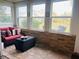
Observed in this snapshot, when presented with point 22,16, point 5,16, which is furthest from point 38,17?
point 5,16

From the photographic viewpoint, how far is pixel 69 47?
3410mm

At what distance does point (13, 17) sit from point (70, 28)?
3774mm

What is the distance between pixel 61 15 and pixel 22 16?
102 inches

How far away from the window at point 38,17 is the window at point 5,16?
64.2 inches

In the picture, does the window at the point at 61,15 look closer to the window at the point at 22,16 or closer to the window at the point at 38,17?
the window at the point at 38,17

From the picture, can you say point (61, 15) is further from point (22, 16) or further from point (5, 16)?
point (5, 16)

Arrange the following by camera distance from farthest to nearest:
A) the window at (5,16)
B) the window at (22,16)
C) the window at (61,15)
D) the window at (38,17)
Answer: the window at (22,16) < the window at (5,16) < the window at (38,17) < the window at (61,15)

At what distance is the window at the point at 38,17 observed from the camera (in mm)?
4330

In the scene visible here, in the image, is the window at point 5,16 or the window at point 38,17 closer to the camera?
the window at point 38,17

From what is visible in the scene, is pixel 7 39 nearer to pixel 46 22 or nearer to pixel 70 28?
pixel 46 22

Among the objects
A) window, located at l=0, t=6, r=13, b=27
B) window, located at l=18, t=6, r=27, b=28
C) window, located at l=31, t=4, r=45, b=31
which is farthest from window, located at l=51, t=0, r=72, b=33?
window, located at l=0, t=6, r=13, b=27

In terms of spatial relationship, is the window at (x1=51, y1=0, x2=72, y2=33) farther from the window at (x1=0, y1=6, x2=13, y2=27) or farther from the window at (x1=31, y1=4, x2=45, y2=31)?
the window at (x1=0, y1=6, x2=13, y2=27)

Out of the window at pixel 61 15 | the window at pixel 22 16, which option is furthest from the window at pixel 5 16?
the window at pixel 61 15

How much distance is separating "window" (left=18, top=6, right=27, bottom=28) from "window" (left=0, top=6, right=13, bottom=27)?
62 centimetres
